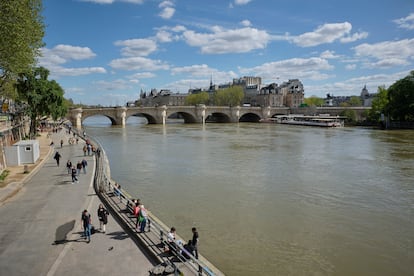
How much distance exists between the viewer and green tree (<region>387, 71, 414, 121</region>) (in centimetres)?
6406

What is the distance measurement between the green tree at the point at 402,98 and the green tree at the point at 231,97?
6482 centimetres

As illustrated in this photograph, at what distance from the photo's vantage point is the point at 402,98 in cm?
6575

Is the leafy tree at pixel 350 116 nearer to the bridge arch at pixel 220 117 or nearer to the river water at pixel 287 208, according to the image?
the bridge arch at pixel 220 117

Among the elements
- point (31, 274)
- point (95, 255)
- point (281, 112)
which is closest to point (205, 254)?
point (95, 255)

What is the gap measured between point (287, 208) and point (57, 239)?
403 inches

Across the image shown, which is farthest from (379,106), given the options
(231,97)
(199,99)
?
(199,99)

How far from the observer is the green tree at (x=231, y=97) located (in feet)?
421

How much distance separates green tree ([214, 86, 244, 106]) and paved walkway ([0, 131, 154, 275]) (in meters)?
113

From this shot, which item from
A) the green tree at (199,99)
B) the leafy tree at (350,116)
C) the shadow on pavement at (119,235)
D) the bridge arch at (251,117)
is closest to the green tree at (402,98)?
the leafy tree at (350,116)

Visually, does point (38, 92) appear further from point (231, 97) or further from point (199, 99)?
point (199, 99)

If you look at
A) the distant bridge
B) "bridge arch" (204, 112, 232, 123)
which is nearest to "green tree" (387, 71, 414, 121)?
the distant bridge

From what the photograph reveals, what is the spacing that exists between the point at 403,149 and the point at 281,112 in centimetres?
7280

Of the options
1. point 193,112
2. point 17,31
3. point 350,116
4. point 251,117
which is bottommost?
point 251,117

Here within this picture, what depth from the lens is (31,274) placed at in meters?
8.91
